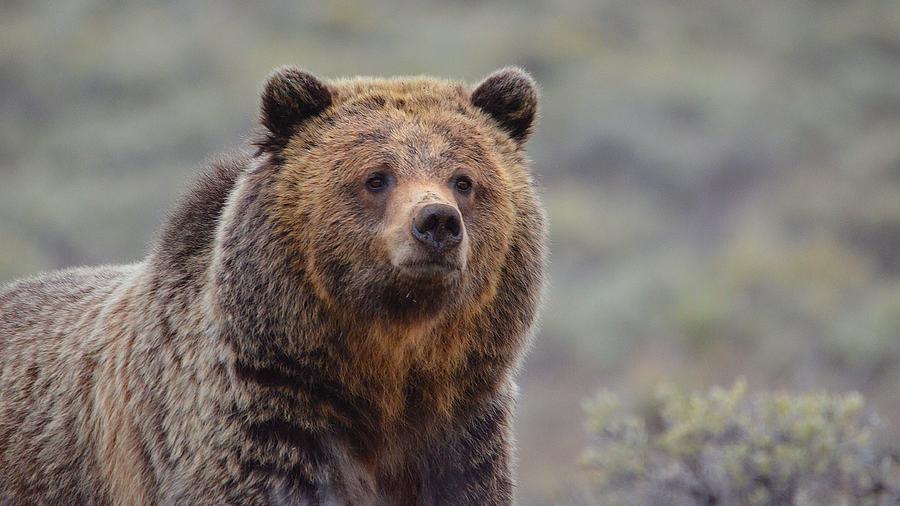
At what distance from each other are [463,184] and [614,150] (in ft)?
55.2

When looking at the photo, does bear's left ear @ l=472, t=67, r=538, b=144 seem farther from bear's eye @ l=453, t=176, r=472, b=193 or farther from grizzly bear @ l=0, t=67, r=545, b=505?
bear's eye @ l=453, t=176, r=472, b=193

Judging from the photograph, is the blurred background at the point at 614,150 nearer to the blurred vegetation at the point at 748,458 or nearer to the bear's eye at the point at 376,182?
the blurred vegetation at the point at 748,458

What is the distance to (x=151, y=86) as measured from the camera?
22.2 meters

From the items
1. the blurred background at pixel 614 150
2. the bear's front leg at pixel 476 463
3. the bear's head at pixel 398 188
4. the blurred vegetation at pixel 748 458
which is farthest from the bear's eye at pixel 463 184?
the blurred background at pixel 614 150

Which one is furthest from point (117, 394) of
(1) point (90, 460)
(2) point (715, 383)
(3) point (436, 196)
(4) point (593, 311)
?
(4) point (593, 311)

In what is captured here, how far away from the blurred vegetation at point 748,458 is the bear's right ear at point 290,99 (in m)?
2.61

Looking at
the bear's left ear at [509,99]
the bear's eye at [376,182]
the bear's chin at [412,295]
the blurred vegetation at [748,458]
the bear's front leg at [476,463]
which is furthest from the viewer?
the blurred vegetation at [748,458]

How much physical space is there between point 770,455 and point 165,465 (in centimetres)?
320

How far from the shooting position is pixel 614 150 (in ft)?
70.0

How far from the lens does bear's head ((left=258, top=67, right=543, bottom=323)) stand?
177 inches

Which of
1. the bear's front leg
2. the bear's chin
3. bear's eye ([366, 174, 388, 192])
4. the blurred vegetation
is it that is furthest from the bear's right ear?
the blurred vegetation

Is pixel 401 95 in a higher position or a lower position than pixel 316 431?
higher

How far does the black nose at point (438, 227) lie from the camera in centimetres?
429

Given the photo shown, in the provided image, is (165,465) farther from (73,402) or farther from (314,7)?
(314,7)
